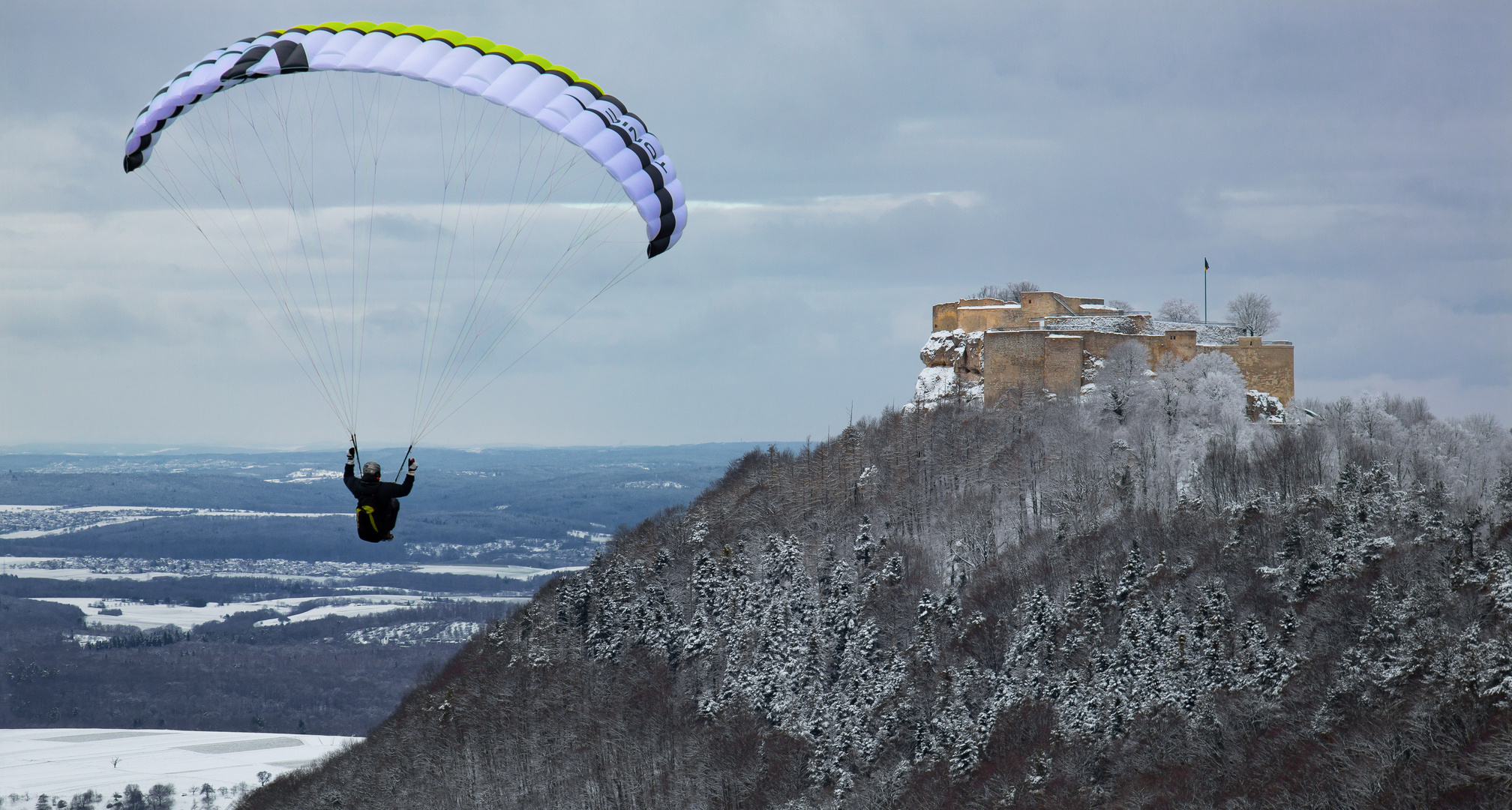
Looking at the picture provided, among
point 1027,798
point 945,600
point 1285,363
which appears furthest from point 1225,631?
point 1285,363

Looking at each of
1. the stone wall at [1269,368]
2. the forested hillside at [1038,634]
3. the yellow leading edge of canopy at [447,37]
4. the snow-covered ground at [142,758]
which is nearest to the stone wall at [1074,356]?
the stone wall at [1269,368]


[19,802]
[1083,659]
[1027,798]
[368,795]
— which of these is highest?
[1083,659]

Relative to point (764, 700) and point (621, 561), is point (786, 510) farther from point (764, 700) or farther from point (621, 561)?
point (764, 700)

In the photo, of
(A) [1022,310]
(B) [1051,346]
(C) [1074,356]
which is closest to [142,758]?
(A) [1022,310]

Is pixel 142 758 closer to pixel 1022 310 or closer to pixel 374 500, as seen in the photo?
pixel 1022 310

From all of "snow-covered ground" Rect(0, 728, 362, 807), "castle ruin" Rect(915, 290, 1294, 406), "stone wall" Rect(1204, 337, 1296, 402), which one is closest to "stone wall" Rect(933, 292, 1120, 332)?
"castle ruin" Rect(915, 290, 1294, 406)

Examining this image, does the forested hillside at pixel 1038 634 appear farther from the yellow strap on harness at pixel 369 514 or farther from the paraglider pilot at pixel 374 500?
the yellow strap on harness at pixel 369 514

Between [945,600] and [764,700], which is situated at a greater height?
[945,600]
